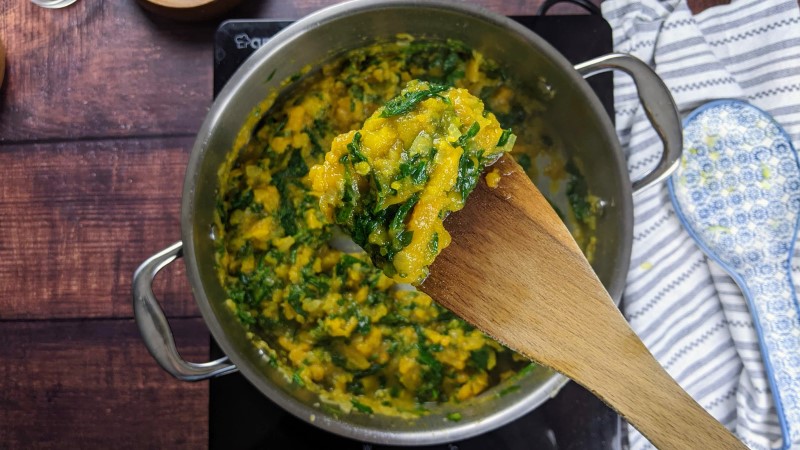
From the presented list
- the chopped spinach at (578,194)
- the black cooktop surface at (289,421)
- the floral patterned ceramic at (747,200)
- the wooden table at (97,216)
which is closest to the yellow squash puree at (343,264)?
the chopped spinach at (578,194)

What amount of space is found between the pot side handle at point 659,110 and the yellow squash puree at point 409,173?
1.26ft

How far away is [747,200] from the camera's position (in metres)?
1.83

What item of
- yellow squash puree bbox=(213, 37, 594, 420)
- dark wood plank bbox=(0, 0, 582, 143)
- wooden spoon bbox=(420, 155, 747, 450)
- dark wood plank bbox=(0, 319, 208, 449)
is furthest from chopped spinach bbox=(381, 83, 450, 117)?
dark wood plank bbox=(0, 319, 208, 449)

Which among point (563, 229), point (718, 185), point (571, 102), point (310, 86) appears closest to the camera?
point (563, 229)

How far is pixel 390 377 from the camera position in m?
1.74

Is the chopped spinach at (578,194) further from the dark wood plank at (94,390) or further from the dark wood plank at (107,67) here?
the dark wood plank at (94,390)

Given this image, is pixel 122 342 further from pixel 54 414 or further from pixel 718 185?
pixel 718 185

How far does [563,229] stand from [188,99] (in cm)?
114

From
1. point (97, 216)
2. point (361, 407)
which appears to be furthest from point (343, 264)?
point (97, 216)

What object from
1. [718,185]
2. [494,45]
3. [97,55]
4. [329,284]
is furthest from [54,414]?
[718,185]

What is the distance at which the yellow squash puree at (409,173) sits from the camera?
1.22 metres

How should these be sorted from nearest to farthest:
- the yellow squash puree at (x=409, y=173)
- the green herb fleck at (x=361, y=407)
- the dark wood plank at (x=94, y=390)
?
the yellow squash puree at (x=409, y=173) → the green herb fleck at (x=361, y=407) → the dark wood plank at (x=94, y=390)

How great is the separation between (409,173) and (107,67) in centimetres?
114

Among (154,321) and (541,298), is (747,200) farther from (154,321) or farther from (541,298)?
(154,321)
